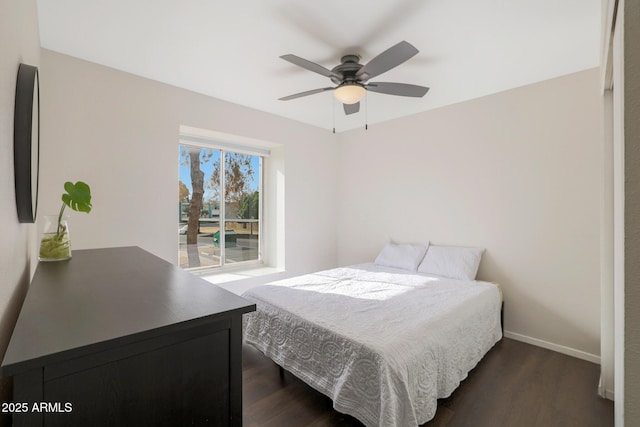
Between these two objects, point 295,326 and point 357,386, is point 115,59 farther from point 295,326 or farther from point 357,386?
point 357,386

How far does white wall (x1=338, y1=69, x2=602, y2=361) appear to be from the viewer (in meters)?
2.48

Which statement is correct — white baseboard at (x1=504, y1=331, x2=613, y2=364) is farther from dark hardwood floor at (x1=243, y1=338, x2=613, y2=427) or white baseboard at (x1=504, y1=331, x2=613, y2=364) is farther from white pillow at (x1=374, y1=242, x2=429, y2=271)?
white pillow at (x1=374, y1=242, x2=429, y2=271)

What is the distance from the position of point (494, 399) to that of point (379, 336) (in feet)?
3.36

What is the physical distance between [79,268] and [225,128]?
229 centimetres

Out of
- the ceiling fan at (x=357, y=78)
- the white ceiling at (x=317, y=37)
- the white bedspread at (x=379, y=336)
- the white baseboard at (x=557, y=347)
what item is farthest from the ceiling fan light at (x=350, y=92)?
the white baseboard at (x=557, y=347)

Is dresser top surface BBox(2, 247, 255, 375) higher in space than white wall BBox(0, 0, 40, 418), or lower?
lower

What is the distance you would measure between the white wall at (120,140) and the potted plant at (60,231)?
3.40 feet

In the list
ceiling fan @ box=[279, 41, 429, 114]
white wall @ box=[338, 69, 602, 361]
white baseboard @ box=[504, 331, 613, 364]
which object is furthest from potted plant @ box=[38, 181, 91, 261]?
white baseboard @ box=[504, 331, 613, 364]

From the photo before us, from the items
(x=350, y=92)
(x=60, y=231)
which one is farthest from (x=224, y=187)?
(x=60, y=231)

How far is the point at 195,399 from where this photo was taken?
0.65 metres

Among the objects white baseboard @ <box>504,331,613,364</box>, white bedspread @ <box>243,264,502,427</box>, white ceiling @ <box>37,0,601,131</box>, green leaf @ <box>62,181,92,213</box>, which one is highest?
white ceiling @ <box>37,0,601,131</box>

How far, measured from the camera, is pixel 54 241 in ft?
4.46

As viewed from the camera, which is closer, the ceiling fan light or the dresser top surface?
the dresser top surface

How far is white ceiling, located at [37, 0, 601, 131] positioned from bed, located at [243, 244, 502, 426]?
188 cm
